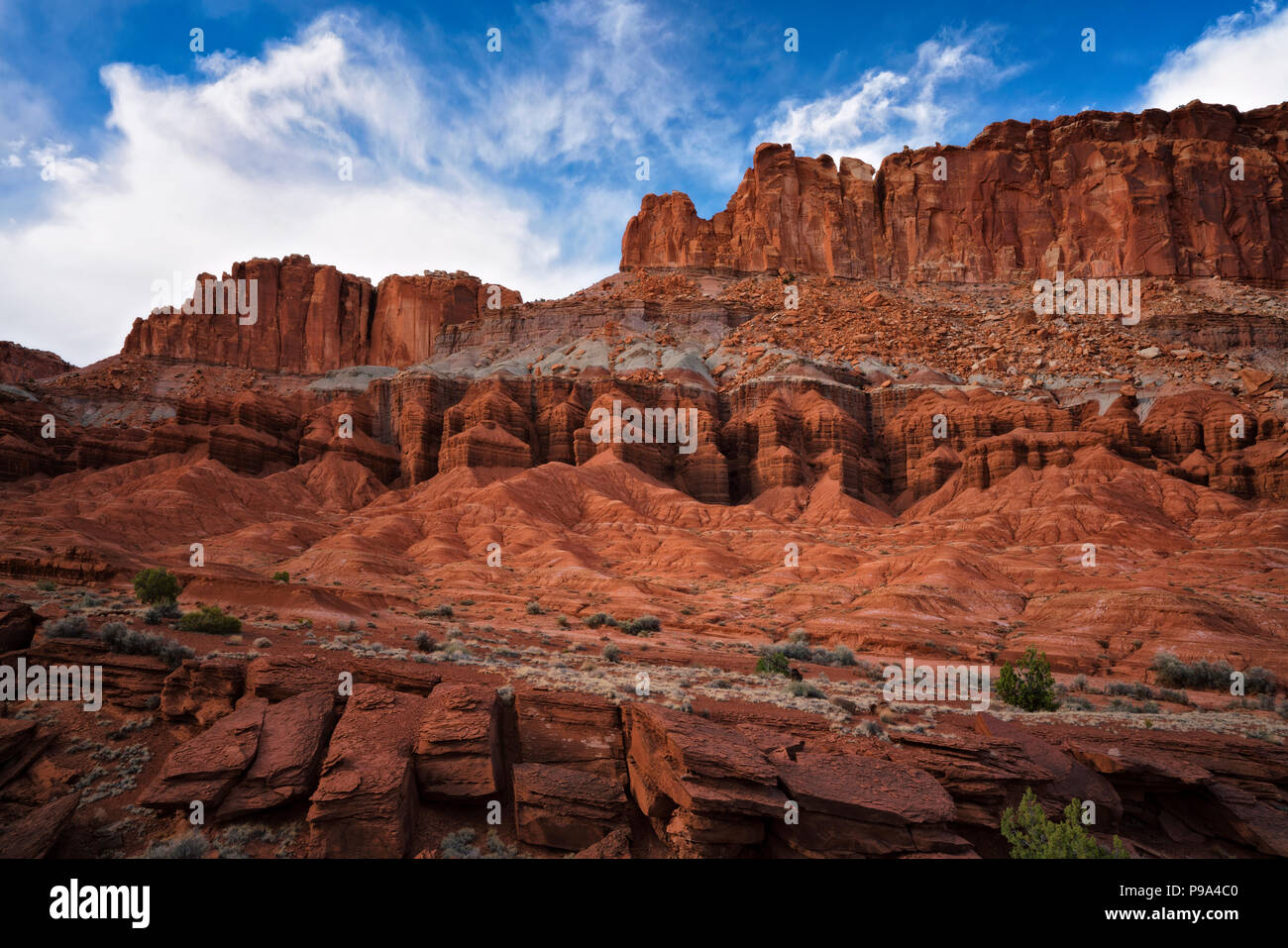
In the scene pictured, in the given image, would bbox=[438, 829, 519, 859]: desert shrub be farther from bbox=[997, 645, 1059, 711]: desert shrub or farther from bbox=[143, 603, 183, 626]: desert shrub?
bbox=[997, 645, 1059, 711]: desert shrub

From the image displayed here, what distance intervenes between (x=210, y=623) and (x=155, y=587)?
6.49m

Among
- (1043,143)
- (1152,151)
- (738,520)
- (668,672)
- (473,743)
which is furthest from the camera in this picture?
(1043,143)

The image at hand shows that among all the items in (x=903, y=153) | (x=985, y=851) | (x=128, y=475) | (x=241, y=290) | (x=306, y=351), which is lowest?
(x=985, y=851)

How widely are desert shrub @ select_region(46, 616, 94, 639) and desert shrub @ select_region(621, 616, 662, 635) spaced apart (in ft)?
62.4

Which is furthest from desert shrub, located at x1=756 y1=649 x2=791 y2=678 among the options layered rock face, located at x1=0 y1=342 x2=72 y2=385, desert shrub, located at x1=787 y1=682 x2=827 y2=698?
layered rock face, located at x1=0 y1=342 x2=72 y2=385

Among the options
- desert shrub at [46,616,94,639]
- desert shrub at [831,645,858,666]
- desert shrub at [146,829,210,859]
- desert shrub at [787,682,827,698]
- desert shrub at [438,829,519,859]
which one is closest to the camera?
desert shrub at [146,829,210,859]

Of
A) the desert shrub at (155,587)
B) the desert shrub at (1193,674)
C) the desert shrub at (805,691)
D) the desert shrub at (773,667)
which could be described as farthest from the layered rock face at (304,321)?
the desert shrub at (805,691)

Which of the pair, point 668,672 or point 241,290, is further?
point 241,290

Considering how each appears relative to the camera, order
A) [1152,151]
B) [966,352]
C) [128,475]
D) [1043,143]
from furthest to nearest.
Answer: [1043,143]
[1152,151]
[966,352]
[128,475]

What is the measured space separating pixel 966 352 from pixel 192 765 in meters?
89.5

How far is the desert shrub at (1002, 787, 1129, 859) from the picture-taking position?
813 cm

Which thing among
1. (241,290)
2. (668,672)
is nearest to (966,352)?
(668,672)
